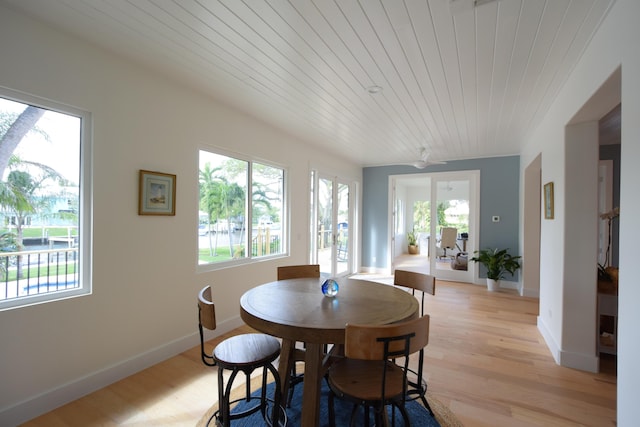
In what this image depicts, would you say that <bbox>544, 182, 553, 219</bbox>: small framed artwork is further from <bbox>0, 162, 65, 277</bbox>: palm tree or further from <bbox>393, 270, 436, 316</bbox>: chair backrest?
<bbox>0, 162, 65, 277</bbox>: palm tree

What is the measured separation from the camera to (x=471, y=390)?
2.27 m

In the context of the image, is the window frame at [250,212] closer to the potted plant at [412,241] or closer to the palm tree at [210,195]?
the palm tree at [210,195]

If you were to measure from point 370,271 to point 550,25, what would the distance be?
18.4 feet

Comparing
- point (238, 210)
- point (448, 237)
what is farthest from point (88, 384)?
point (448, 237)

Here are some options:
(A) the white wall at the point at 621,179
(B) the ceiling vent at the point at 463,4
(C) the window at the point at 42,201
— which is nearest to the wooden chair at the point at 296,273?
(C) the window at the point at 42,201

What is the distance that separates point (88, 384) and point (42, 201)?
1350 mm

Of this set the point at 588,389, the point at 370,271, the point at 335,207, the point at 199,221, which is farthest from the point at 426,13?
the point at 370,271

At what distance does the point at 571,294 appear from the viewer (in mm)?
2604

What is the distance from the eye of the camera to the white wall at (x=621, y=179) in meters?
1.40

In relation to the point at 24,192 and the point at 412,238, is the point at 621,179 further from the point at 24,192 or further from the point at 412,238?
A: the point at 412,238

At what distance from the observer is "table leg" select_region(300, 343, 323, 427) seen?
5.16ft

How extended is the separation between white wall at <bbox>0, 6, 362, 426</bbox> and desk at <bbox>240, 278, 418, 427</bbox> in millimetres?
1198

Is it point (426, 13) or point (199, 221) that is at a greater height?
point (426, 13)

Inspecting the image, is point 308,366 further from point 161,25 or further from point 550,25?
point 550,25
